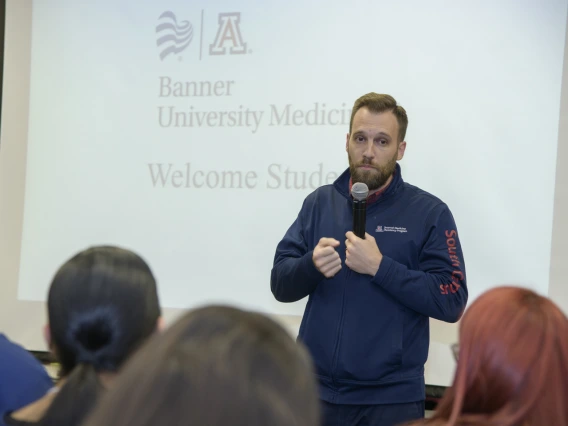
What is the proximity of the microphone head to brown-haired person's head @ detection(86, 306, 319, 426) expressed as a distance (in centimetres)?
150

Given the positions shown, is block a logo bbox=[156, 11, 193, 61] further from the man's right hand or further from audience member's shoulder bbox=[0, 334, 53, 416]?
audience member's shoulder bbox=[0, 334, 53, 416]

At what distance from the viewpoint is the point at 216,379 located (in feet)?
1.77

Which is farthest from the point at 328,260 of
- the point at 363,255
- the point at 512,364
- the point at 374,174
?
the point at 512,364

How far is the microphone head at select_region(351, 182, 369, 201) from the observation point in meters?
2.07

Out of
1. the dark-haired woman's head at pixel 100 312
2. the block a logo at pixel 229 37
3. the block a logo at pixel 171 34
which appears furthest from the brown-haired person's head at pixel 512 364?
the block a logo at pixel 171 34

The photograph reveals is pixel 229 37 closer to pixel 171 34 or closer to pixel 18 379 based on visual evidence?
pixel 171 34

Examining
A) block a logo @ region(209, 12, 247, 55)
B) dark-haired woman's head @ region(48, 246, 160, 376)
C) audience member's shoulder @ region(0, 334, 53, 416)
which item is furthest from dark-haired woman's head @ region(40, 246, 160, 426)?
block a logo @ region(209, 12, 247, 55)

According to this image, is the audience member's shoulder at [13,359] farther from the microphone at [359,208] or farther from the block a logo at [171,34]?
the block a logo at [171,34]

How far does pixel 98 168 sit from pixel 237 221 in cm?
81

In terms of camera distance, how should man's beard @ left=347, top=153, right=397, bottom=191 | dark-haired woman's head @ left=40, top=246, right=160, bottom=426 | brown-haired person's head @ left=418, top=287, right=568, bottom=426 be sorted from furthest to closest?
man's beard @ left=347, top=153, right=397, bottom=191 < dark-haired woman's head @ left=40, top=246, right=160, bottom=426 < brown-haired person's head @ left=418, top=287, right=568, bottom=426

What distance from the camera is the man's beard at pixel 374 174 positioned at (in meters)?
2.26

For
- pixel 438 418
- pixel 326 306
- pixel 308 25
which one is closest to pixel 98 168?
pixel 308 25

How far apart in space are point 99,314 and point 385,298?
1186 millimetres

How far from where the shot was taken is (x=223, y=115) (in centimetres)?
324
